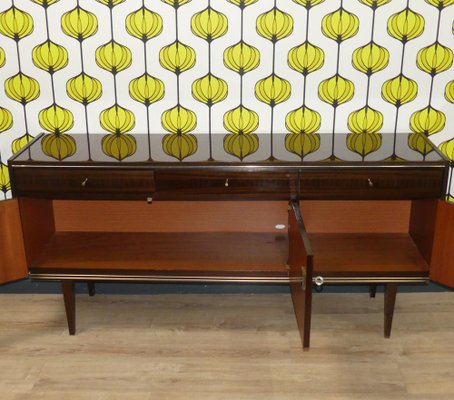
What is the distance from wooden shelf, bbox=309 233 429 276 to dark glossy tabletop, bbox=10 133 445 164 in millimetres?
415

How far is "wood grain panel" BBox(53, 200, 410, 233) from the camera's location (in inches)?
105

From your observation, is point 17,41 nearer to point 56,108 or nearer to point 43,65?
point 43,65

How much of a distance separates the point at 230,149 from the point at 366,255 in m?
0.72

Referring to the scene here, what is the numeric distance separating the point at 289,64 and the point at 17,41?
46.3 inches

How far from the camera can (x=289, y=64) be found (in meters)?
2.59

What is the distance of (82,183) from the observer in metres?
2.30

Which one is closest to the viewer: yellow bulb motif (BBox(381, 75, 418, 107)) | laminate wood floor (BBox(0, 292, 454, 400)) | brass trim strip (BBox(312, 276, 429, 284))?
laminate wood floor (BBox(0, 292, 454, 400))

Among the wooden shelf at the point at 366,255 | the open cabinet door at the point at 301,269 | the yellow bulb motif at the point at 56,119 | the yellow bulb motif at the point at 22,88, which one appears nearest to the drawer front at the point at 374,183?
the open cabinet door at the point at 301,269

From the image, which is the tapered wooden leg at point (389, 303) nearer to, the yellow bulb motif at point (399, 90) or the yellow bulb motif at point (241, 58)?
the yellow bulb motif at point (399, 90)

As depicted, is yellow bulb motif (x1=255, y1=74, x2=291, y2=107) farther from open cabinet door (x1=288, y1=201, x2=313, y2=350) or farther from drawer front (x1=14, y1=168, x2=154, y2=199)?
drawer front (x1=14, y1=168, x2=154, y2=199)

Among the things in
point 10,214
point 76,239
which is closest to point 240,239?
point 76,239

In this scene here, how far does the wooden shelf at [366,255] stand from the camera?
2.38 meters

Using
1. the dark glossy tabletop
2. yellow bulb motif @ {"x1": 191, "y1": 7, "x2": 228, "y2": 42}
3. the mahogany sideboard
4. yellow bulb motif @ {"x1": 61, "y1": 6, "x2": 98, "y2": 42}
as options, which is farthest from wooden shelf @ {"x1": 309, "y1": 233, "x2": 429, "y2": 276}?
yellow bulb motif @ {"x1": 61, "y1": 6, "x2": 98, "y2": 42}

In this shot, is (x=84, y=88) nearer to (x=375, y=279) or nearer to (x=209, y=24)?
(x=209, y=24)
